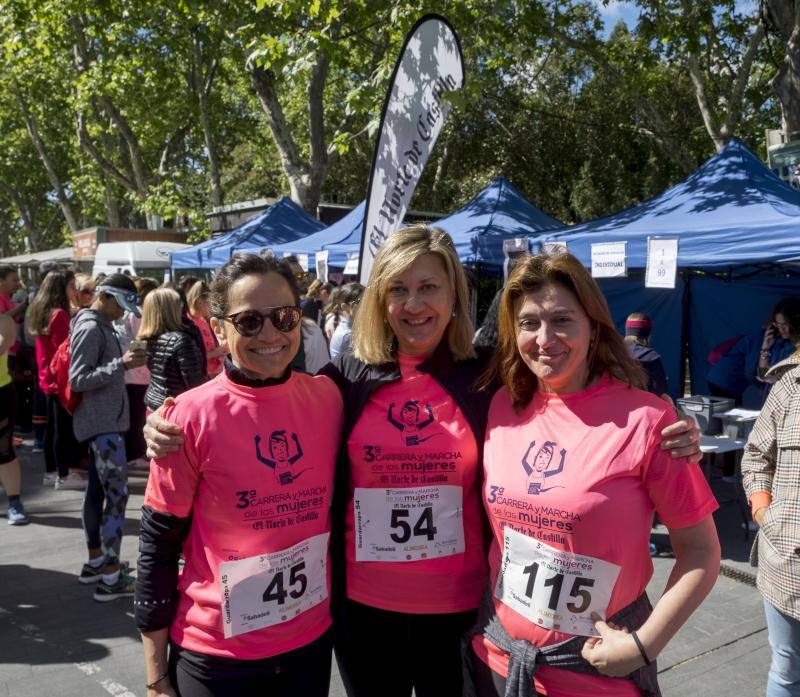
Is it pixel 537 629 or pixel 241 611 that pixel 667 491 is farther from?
pixel 241 611

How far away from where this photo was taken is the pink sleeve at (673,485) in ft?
5.34

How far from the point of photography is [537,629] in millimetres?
1707

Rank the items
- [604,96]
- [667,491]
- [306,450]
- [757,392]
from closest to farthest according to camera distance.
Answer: [667,491]
[306,450]
[757,392]
[604,96]

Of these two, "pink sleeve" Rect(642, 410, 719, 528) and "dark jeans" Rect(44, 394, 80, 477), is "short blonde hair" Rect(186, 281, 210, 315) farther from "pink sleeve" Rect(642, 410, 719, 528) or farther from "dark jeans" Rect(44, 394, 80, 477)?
"pink sleeve" Rect(642, 410, 719, 528)

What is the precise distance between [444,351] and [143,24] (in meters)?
16.5

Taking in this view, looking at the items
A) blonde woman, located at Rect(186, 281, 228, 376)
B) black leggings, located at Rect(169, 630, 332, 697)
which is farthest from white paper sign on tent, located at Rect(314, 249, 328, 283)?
black leggings, located at Rect(169, 630, 332, 697)

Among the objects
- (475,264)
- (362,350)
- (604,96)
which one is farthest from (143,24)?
(362,350)

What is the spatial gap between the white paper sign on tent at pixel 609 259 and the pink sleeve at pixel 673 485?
4.96 m

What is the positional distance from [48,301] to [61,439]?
1211 mm

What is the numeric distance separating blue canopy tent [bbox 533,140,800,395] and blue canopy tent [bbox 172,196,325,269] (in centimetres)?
580

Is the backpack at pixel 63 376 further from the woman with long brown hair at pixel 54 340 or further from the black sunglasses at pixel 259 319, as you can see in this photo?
the black sunglasses at pixel 259 319

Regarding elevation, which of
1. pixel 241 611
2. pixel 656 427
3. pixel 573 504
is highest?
pixel 656 427

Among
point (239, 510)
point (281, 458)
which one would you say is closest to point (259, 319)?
point (281, 458)

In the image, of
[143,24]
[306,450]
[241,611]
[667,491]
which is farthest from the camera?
[143,24]
